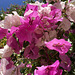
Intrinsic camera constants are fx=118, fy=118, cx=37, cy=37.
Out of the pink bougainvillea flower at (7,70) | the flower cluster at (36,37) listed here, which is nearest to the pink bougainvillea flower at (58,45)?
the flower cluster at (36,37)

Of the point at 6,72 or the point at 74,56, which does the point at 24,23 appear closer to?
the point at 6,72

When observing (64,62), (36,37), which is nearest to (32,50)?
(36,37)

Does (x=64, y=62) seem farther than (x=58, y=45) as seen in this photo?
Yes

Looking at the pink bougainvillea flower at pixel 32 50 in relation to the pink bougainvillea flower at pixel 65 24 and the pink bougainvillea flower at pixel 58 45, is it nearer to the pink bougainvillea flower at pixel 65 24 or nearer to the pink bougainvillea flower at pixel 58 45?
the pink bougainvillea flower at pixel 58 45

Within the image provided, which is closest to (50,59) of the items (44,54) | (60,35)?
(44,54)

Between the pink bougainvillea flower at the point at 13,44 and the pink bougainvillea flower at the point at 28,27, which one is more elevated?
the pink bougainvillea flower at the point at 28,27

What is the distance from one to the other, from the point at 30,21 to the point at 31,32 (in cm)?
5

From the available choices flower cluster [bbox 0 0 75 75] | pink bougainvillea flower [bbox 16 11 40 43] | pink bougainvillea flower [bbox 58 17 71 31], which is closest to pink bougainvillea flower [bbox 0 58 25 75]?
flower cluster [bbox 0 0 75 75]

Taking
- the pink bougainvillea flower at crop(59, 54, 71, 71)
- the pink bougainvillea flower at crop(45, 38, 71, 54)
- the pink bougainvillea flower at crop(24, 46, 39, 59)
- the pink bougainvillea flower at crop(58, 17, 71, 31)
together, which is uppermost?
the pink bougainvillea flower at crop(58, 17, 71, 31)

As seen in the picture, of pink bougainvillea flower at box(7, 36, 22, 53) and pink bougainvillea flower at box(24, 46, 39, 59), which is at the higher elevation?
pink bougainvillea flower at box(7, 36, 22, 53)

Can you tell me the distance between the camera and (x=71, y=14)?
2.02 ft

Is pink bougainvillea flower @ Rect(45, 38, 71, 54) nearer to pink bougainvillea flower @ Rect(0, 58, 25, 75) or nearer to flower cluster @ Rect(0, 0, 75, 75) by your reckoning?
flower cluster @ Rect(0, 0, 75, 75)

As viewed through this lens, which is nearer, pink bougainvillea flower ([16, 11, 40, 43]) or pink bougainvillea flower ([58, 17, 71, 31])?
pink bougainvillea flower ([16, 11, 40, 43])

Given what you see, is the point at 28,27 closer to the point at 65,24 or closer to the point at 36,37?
the point at 36,37
